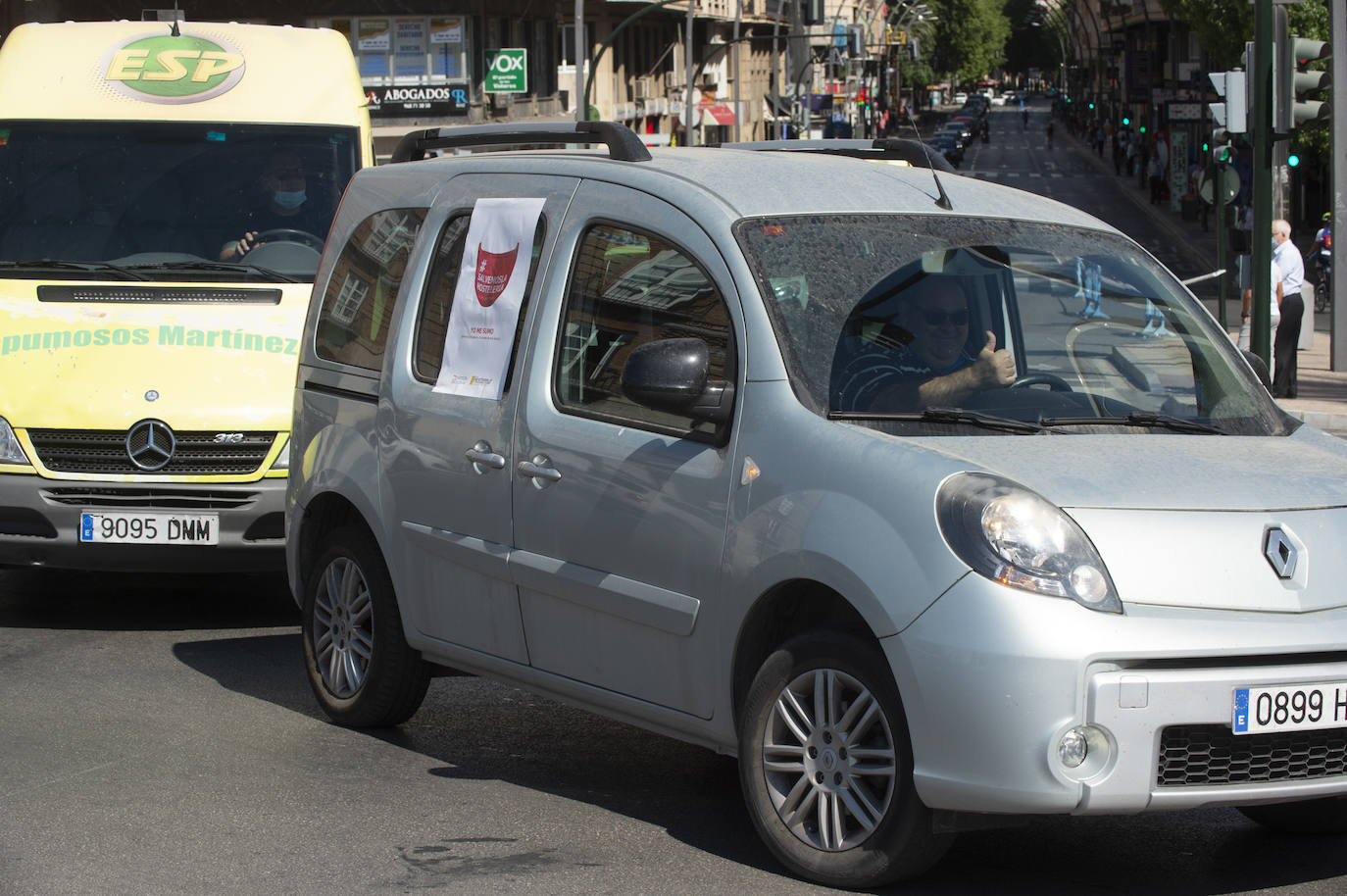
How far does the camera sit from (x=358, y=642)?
257 inches

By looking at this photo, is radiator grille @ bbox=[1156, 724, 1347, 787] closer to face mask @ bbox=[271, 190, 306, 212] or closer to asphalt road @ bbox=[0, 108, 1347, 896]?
asphalt road @ bbox=[0, 108, 1347, 896]

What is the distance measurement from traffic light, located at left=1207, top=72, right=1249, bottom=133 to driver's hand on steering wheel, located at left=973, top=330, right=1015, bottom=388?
611 inches

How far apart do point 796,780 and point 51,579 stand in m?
6.01

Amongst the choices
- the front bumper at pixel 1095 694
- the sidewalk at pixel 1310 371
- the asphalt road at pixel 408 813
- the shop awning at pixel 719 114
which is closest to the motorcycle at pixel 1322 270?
the sidewalk at pixel 1310 371

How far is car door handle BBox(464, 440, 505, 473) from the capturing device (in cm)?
566

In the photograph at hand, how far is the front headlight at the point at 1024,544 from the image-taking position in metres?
4.27

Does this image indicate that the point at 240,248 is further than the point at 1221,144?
No

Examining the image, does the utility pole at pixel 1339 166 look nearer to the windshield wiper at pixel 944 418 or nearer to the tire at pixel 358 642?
the tire at pixel 358 642

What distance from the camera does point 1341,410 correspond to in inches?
761

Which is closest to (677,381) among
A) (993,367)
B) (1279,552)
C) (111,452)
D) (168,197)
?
(993,367)

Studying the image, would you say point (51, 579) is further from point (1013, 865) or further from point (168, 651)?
point (1013, 865)

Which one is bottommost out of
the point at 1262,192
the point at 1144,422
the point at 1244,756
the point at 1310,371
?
the point at 1310,371

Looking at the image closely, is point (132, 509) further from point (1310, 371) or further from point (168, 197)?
point (1310, 371)

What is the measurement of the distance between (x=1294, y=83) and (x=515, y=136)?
1382 centimetres
